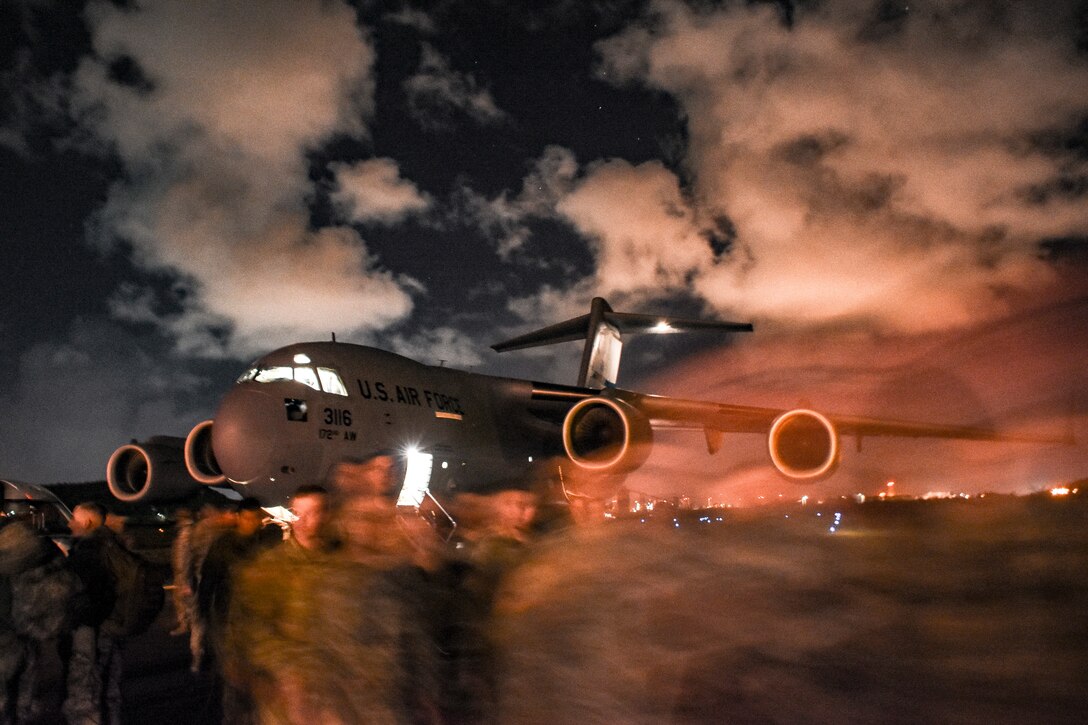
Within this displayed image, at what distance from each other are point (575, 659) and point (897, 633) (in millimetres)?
690

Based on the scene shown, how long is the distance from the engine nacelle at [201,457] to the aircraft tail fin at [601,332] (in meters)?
10.5

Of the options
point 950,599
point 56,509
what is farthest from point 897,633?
point 56,509

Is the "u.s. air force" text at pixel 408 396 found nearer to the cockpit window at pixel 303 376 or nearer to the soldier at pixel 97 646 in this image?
the cockpit window at pixel 303 376

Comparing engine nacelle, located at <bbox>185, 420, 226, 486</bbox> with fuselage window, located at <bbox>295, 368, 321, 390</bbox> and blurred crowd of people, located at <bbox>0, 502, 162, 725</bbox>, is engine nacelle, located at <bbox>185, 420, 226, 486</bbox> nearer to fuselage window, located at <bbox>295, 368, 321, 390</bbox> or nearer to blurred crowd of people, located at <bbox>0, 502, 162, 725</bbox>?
fuselage window, located at <bbox>295, 368, 321, 390</bbox>

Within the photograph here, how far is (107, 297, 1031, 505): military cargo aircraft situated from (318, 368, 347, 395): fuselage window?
2cm

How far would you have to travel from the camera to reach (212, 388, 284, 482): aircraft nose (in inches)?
402

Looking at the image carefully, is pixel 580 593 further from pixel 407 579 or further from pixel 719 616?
pixel 407 579

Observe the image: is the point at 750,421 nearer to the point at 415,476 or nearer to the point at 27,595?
the point at 415,476

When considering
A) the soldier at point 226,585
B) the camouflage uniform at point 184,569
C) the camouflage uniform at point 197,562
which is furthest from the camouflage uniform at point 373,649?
the camouflage uniform at point 184,569

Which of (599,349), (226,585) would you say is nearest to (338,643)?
(226,585)

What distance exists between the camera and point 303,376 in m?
11.5

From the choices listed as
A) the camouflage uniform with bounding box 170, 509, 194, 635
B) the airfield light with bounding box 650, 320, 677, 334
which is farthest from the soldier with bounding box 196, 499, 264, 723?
the airfield light with bounding box 650, 320, 677, 334

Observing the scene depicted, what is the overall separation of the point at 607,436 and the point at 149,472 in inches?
339

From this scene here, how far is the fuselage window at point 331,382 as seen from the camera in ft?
38.0
